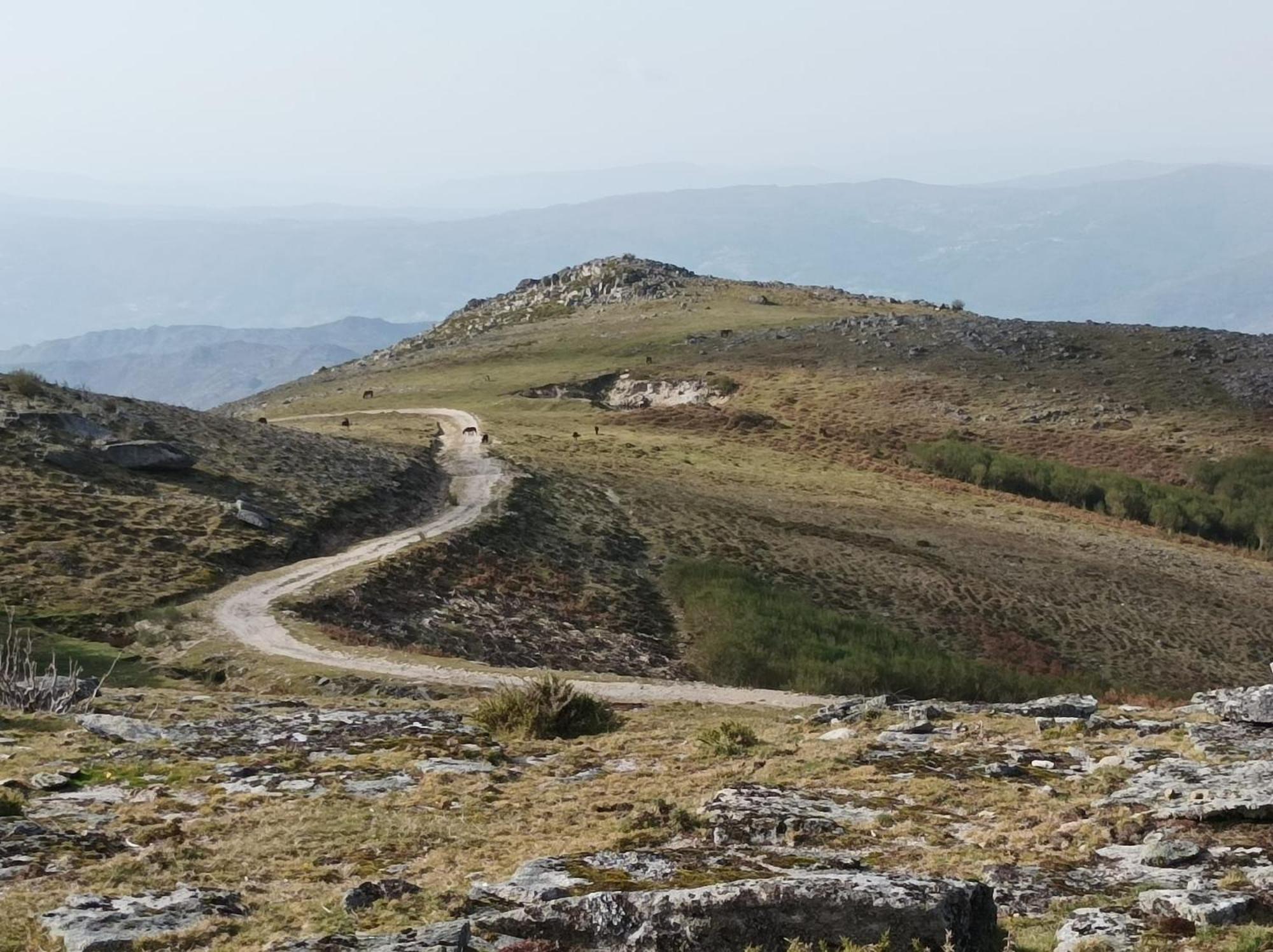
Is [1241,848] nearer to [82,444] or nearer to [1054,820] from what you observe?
[1054,820]

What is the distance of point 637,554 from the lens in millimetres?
46812

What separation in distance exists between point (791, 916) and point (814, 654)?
96.8ft

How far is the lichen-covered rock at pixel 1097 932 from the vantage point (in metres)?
7.89

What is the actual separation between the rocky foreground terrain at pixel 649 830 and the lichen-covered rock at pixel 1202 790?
0.04m

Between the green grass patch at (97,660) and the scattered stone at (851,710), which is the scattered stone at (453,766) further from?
the green grass patch at (97,660)

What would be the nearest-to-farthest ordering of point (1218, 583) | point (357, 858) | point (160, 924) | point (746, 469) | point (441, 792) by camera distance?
point (160, 924), point (357, 858), point (441, 792), point (1218, 583), point (746, 469)

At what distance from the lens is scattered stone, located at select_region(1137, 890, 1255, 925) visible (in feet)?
26.9

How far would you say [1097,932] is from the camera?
8180 mm

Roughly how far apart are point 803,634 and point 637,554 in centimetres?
1046

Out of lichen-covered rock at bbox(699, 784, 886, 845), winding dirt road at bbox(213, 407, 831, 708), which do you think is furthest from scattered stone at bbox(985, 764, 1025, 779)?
winding dirt road at bbox(213, 407, 831, 708)

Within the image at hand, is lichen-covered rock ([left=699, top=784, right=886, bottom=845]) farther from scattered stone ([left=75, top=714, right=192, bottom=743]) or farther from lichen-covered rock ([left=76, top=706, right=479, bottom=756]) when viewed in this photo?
scattered stone ([left=75, top=714, right=192, bottom=743])

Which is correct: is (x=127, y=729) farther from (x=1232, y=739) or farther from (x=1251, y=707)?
(x=1251, y=707)

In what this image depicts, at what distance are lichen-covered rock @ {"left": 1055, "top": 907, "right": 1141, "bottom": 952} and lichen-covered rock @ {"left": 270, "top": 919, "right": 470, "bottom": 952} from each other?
4.41m

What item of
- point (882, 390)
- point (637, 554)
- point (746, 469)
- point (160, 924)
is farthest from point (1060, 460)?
point (160, 924)
